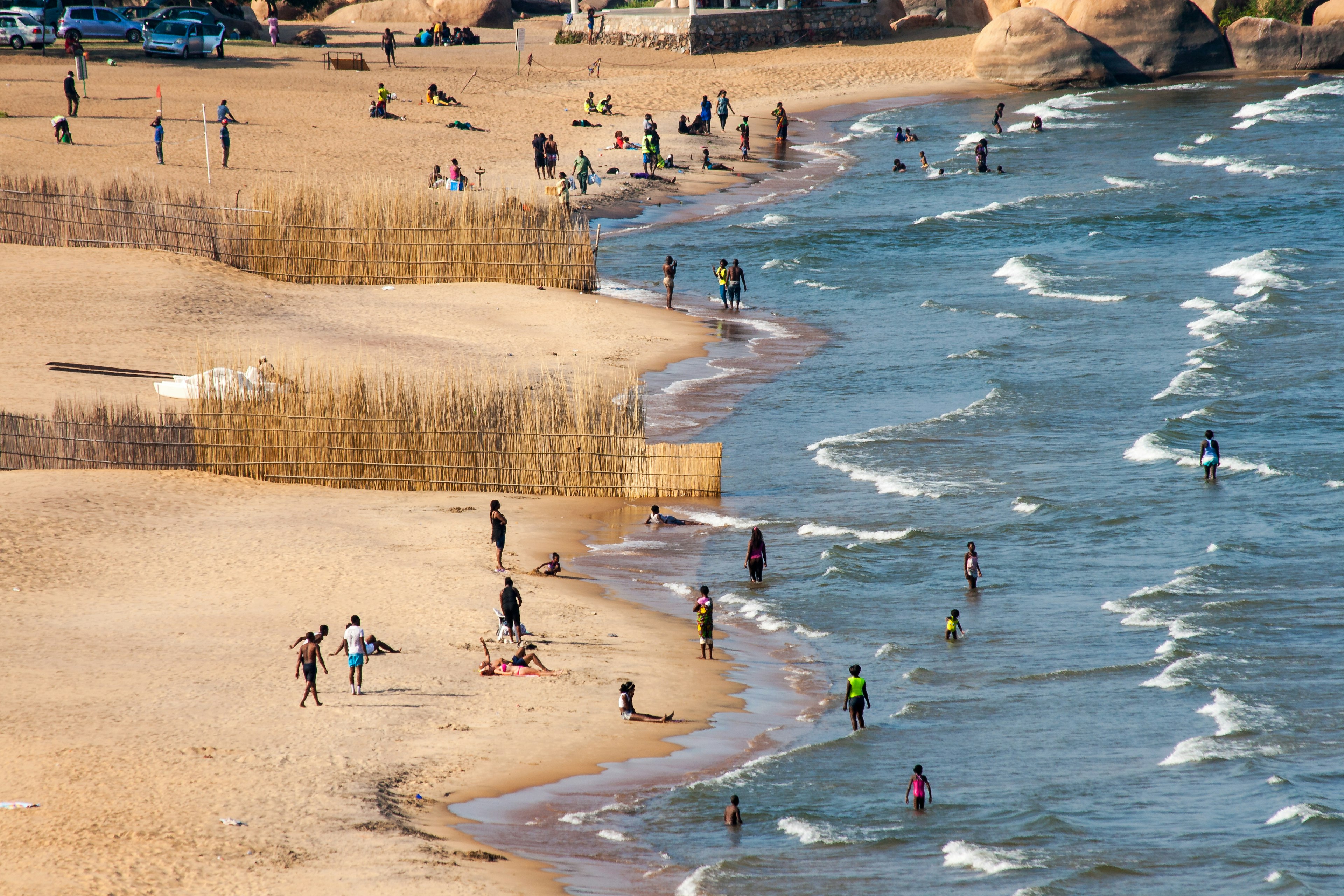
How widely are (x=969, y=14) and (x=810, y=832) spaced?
240 ft

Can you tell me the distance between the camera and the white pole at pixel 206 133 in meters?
40.8

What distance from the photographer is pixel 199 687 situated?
1673 centimetres

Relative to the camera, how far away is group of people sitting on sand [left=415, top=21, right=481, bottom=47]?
74.6 m

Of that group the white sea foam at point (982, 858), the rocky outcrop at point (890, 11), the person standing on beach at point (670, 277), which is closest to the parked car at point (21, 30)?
the person standing on beach at point (670, 277)

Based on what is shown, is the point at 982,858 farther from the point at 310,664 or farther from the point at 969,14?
the point at 969,14

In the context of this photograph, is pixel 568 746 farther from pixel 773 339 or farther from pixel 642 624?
pixel 773 339

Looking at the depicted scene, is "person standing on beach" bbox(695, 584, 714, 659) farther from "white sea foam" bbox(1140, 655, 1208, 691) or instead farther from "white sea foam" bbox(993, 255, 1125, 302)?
"white sea foam" bbox(993, 255, 1125, 302)

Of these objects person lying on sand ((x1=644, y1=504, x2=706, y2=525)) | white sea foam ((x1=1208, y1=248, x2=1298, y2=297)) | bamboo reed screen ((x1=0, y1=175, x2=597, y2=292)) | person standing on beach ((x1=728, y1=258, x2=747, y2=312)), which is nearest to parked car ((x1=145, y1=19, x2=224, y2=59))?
bamboo reed screen ((x1=0, y1=175, x2=597, y2=292))

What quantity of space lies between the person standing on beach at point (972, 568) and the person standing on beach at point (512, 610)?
6.75 metres

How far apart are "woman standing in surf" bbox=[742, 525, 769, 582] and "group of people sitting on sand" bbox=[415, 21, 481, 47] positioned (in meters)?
58.5

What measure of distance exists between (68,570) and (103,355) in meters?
9.87

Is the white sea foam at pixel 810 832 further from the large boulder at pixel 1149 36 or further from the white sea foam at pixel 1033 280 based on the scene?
the large boulder at pixel 1149 36

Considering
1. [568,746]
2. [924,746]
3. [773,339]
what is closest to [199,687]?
[568,746]

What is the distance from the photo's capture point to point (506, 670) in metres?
18.2
